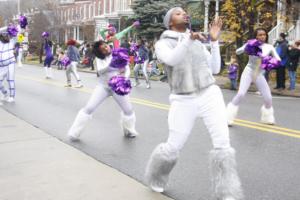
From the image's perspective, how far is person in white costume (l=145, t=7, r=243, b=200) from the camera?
457 cm

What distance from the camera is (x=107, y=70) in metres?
7.77

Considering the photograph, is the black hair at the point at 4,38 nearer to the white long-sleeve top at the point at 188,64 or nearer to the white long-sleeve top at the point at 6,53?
the white long-sleeve top at the point at 6,53

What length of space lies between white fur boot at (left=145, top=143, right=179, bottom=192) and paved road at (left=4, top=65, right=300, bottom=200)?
17 cm

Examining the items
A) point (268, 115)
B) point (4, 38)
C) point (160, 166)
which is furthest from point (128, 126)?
point (4, 38)

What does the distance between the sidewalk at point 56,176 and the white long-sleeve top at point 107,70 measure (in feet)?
4.16

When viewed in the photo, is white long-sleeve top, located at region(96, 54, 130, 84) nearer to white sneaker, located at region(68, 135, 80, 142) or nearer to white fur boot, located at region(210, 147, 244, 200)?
white sneaker, located at region(68, 135, 80, 142)

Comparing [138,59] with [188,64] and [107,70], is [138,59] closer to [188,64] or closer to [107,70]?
[107,70]

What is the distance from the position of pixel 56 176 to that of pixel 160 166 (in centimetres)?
151

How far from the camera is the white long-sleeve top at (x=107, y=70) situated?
305 inches

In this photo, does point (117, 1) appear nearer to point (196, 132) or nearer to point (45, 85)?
point (45, 85)

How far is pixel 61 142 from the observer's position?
779 centimetres

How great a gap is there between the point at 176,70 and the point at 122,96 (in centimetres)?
321

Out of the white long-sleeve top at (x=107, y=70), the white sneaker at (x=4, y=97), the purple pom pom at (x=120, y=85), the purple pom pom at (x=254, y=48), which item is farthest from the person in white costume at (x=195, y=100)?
the white sneaker at (x=4, y=97)

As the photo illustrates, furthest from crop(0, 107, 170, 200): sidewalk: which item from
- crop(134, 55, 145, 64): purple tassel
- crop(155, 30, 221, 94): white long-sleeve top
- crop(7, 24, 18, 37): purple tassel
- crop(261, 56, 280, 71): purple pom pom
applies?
crop(134, 55, 145, 64): purple tassel
